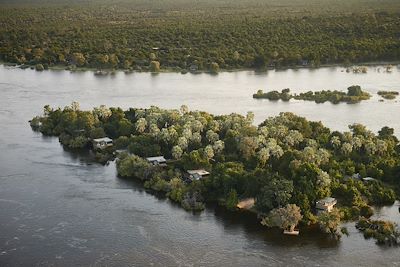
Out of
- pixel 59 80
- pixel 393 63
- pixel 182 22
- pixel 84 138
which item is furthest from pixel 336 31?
pixel 84 138

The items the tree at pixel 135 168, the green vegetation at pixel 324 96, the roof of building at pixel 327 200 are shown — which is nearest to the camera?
the roof of building at pixel 327 200

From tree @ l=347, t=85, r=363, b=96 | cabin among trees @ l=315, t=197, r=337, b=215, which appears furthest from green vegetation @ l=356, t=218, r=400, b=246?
tree @ l=347, t=85, r=363, b=96

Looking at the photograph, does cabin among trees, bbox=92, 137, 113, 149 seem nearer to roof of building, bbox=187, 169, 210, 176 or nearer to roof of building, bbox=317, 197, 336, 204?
roof of building, bbox=187, 169, 210, 176

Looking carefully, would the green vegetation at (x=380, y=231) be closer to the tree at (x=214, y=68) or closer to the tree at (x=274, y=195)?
the tree at (x=274, y=195)

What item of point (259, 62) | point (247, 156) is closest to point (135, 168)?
point (247, 156)

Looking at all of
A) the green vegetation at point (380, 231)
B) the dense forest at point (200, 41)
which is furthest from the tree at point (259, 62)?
the green vegetation at point (380, 231)
